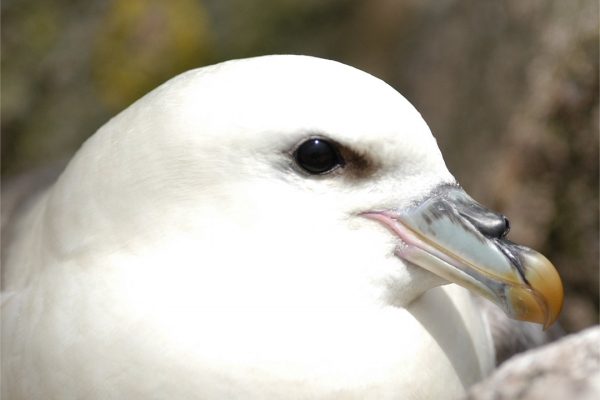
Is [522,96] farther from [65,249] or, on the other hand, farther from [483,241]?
[65,249]

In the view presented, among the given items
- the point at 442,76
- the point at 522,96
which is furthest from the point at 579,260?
the point at 442,76

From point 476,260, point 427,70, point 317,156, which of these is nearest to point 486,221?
point 476,260

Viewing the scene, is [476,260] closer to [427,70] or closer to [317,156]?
[317,156]

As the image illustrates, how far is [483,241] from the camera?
1.97 m

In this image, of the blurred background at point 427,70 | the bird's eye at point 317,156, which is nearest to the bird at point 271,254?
the bird's eye at point 317,156

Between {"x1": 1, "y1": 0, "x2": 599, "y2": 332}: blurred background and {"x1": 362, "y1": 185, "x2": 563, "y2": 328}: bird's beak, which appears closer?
{"x1": 362, "y1": 185, "x2": 563, "y2": 328}: bird's beak

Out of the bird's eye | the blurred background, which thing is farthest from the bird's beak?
the blurred background

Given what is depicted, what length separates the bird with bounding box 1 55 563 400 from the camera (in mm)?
1886

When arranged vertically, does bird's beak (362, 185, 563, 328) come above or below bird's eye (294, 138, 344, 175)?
below

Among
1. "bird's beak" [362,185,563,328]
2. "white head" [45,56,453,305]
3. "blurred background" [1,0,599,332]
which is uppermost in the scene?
"blurred background" [1,0,599,332]

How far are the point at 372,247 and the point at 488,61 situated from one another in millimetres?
1762

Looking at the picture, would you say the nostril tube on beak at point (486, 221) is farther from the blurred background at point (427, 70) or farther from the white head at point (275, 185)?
the blurred background at point (427, 70)

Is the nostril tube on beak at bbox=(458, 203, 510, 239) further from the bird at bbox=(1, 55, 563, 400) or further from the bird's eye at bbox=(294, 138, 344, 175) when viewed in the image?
the bird's eye at bbox=(294, 138, 344, 175)

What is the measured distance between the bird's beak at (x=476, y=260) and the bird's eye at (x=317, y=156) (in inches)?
4.8
